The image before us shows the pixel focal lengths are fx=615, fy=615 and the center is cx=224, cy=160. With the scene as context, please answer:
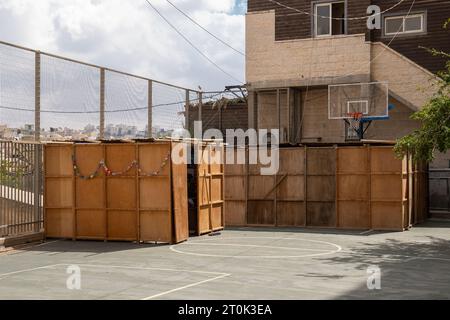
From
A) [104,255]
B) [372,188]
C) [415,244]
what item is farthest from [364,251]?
[104,255]

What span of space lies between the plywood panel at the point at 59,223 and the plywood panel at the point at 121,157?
1956 millimetres

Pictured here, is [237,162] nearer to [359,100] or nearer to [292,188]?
[292,188]

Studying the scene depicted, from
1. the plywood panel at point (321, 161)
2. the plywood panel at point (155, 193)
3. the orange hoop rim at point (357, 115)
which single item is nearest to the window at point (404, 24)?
the orange hoop rim at point (357, 115)

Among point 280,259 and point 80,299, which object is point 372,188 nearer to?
point 280,259

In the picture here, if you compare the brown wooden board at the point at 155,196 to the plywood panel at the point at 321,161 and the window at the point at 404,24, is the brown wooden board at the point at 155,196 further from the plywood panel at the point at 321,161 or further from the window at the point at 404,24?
the window at the point at 404,24

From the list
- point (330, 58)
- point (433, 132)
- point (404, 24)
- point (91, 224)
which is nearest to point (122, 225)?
point (91, 224)

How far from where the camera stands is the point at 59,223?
60.2 feet

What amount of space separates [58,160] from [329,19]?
17.4 metres

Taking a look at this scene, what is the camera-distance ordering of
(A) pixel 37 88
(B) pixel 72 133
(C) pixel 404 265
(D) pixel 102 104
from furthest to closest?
(D) pixel 102 104 < (B) pixel 72 133 < (A) pixel 37 88 < (C) pixel 404 265

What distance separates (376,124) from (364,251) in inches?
591

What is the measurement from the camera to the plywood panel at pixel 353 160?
20953 millimetres

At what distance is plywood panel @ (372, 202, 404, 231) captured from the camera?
20594 millimetres

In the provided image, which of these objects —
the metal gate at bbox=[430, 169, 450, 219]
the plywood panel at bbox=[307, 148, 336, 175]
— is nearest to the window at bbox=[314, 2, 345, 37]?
the metal gate at bbox=[430, 169, 450, 219]

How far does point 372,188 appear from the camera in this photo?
68.4 ft
